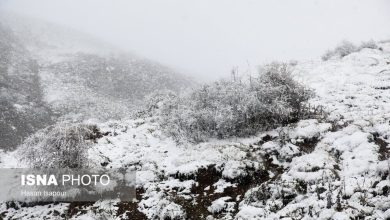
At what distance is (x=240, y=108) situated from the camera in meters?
11.3

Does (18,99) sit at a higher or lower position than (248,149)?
lower

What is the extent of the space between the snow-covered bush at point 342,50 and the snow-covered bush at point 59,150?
14742 millimetres

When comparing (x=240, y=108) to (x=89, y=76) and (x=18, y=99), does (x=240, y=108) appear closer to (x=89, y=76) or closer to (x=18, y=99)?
(x=18, y=99)

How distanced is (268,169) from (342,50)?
42.2 ft

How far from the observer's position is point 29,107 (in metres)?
23.7

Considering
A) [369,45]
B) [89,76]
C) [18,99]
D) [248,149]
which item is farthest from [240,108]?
[89,76]

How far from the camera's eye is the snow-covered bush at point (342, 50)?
19.5 metres

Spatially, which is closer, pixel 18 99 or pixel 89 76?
pixel 18 99

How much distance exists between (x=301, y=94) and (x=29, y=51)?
1263 inches

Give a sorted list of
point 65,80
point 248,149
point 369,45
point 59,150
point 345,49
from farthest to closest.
Result: point 65,80 < point 345,49 < point 369,45 < point 248,149 < point 59,150

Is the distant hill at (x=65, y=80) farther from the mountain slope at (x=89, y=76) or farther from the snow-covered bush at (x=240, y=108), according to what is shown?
the snow-covered bush at (x=240, y=108)

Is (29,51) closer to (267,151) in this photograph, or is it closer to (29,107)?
(29,107)

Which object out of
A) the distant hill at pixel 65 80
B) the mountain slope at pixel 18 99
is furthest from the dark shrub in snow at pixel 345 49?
the mountain slope at pixel 18 99

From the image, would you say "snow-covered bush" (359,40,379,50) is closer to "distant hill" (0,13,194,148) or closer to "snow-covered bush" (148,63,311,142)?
"snow-covered bush" (148,63,311,142)
